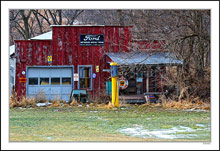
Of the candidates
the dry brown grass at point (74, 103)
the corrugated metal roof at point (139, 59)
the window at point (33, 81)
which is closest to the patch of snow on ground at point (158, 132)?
the corrugated metal roof at point (139, 59)

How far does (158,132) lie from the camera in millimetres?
12680

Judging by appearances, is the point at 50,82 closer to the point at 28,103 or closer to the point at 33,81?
the point at 33,81

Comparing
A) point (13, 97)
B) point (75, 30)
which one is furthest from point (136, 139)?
point (75, 30)

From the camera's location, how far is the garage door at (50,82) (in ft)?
79.9

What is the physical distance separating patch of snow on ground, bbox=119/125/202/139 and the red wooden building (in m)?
10.7

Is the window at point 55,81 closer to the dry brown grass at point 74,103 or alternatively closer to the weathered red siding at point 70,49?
the weathered red siding at point 70,49

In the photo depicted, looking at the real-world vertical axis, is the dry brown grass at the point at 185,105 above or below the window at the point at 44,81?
below

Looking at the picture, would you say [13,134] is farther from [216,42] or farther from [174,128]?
[216,42]

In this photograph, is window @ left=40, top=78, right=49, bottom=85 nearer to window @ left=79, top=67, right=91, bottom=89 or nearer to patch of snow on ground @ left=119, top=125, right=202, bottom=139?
window @ left=79, top=67, right=91, bottom=89

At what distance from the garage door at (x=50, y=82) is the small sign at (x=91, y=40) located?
195cm

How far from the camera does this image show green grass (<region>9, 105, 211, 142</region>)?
1183cm

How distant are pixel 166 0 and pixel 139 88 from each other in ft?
45.5

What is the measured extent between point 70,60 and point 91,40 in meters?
1.73

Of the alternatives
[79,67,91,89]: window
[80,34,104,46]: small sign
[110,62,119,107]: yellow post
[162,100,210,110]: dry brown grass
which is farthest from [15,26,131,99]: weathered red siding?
[162,100,210,110]: dry brown grass
